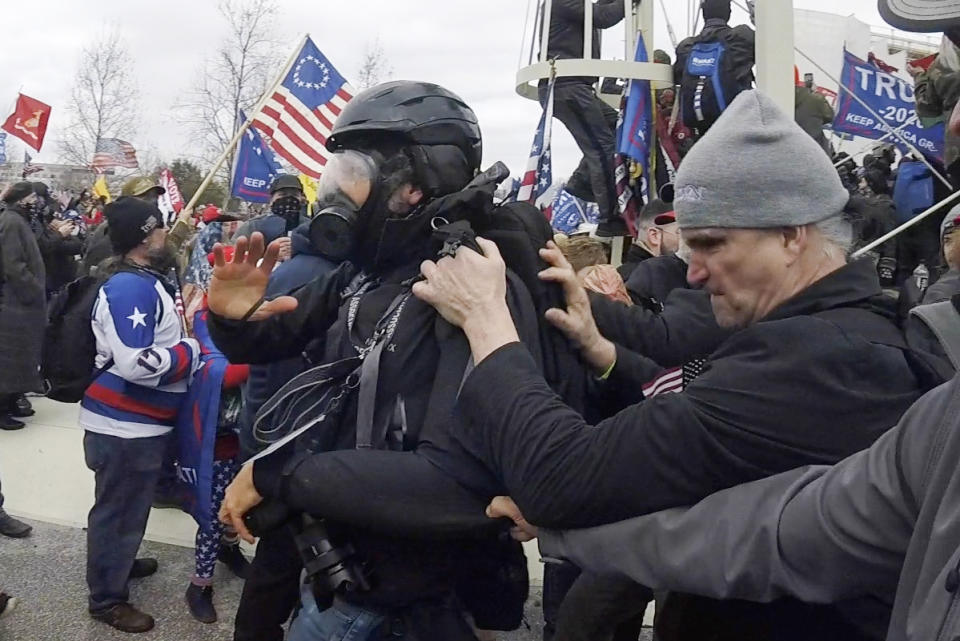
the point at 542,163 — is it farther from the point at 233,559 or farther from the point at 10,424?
the point at 10,424

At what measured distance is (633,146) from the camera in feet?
17.1

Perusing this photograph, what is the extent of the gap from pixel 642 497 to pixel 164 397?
2.88 m

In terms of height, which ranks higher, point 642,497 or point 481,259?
point 481,259

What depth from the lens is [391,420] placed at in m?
1.65

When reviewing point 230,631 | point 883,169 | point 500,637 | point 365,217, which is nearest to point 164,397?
point 230,631

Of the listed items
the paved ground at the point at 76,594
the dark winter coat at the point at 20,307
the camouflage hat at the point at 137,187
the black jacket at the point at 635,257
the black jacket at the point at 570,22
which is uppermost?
the black jacket at the point at 570,22

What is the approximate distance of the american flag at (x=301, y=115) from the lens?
18.5 ft

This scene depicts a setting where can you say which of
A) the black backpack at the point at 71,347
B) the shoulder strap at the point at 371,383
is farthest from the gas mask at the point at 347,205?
the black backpack at the point at 71,347

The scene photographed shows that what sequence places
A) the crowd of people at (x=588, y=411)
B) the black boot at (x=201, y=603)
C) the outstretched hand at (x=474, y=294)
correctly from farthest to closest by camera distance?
the black boot at (x=201, y=603), the outstretched hand at (x=474, y=294), the crowd of people at (x=588, y=411)

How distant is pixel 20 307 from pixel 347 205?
5537mm

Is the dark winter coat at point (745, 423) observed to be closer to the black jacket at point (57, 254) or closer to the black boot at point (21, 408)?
the black boot at point (21, 408)

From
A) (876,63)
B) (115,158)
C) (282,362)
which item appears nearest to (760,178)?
(282,362)

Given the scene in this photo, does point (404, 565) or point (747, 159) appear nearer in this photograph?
point (747, 159)

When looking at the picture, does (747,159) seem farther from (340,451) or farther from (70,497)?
(70,497)
